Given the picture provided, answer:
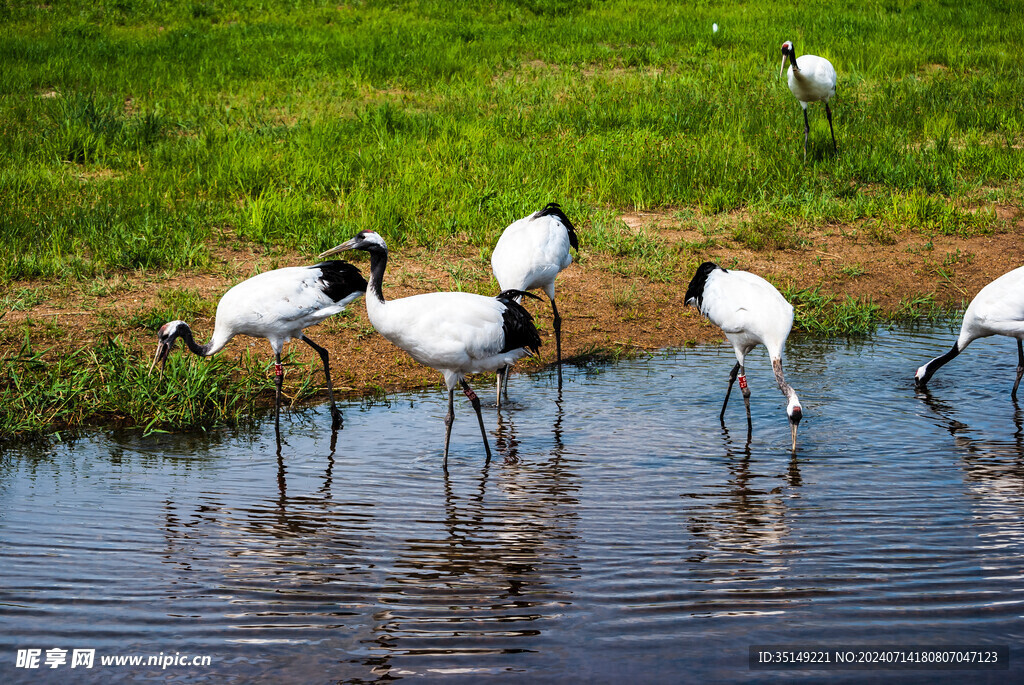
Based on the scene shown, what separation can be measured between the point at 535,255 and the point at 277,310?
203cm

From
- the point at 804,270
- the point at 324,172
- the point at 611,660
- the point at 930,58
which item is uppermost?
the point at 930,58

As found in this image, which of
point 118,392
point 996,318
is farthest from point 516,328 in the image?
point 996,318

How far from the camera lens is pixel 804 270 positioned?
33.0ft

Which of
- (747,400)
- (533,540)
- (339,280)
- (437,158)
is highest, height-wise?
(437,158)

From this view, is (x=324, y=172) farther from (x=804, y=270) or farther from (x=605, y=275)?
(x=804, y=270)

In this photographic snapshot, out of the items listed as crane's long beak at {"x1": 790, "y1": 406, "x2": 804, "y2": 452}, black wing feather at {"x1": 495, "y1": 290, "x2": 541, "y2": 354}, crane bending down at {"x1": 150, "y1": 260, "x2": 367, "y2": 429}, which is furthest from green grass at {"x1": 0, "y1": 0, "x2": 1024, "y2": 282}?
crane's long beak at {"x1": 790, "y1": 406, "x2": 804, "y2": 452}

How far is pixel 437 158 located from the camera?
12.1 metres

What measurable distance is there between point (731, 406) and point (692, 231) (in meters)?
4.09

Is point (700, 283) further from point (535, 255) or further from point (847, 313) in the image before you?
point (847, 313)

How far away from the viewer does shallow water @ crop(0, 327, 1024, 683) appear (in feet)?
12.5

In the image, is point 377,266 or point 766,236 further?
point 766,236

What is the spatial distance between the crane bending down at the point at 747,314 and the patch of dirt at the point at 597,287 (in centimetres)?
138

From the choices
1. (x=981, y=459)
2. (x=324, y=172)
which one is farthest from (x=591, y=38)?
(x=981, y=459)

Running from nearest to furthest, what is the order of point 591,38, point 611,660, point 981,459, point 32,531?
point 611,660 < point 32,531 < point 981,459 < point 591,38
